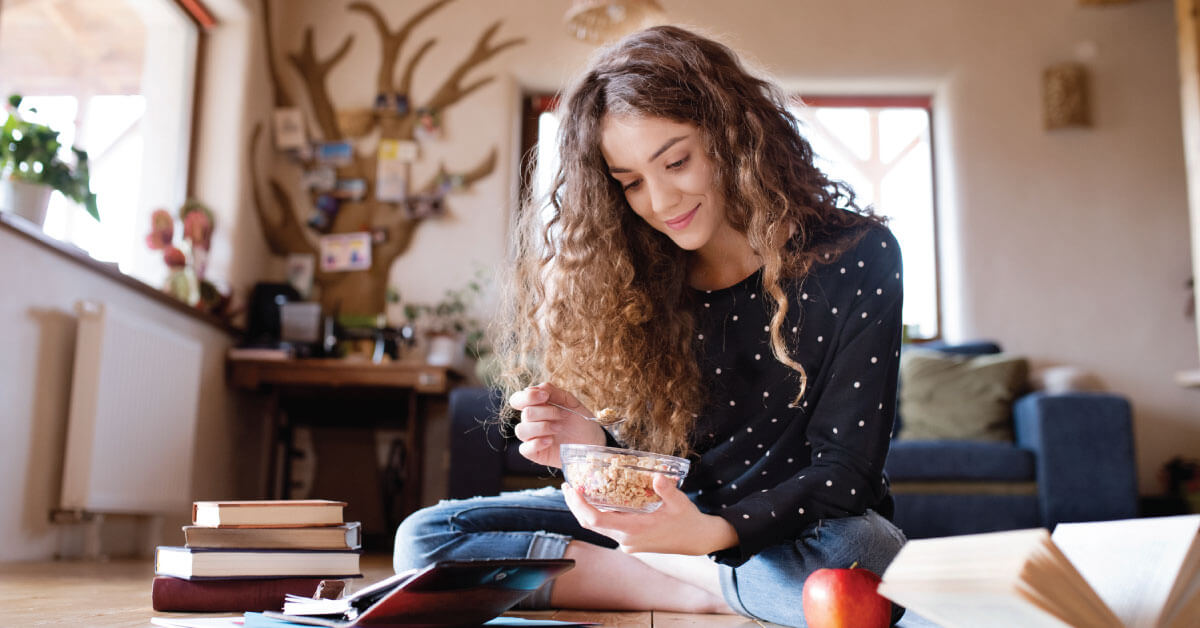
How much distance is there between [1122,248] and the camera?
4.23 meters

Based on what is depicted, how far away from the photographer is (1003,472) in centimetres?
327

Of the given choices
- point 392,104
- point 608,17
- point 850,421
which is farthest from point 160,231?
point 850,421

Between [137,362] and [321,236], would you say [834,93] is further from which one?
[137,362]

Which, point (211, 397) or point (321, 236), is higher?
point (321, 236)

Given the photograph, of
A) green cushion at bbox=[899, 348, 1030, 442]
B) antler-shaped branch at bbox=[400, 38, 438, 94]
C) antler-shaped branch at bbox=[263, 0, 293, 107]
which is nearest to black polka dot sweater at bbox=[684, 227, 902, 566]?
green cushion at bbox=[899, 348, 1030, 442]

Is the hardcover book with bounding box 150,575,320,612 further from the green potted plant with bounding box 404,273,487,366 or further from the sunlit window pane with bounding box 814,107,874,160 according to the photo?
the sunlit window pane with bounding box 814,107,874,160

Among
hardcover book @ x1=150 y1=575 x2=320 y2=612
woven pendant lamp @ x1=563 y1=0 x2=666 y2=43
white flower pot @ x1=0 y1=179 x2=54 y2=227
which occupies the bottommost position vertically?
hardcover book @ x1=150 y1=575 x2=320 y2=612

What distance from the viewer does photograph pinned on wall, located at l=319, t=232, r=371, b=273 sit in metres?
4.36

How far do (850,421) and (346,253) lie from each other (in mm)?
3414

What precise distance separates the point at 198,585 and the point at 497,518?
45 cm

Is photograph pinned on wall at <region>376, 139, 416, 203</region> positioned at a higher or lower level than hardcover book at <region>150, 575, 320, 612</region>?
higher

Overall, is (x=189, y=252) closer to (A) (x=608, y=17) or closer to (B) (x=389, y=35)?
(B) (x=389, y=35)

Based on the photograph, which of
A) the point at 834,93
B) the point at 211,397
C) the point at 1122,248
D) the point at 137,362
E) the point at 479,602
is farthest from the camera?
the point at 834,93

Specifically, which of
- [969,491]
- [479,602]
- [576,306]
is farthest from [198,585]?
[969,491]
